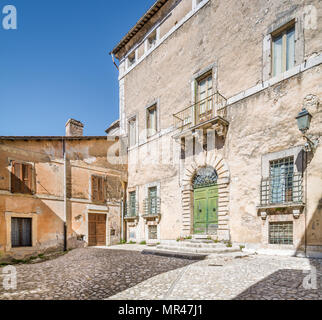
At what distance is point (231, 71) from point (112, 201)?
876 cm

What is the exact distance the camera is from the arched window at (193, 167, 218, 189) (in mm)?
9090

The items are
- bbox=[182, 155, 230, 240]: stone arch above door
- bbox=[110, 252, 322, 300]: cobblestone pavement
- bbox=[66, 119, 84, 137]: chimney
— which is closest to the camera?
bbox=[110, 252, 322, 300]: cobblestone pavement

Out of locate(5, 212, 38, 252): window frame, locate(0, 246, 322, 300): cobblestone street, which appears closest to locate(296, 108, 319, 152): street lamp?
locate(0, 246, 322, 300): cobblestone street

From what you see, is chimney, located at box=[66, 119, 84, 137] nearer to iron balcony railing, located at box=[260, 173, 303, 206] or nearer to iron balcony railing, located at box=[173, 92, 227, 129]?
iron balcony railing, located at box=[173, 92, 227, 129]

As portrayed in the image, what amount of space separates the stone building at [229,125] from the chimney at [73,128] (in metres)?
3.78

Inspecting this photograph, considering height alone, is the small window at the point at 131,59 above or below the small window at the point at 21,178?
above

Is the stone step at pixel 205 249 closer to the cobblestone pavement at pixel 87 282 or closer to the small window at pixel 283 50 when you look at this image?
the cobblestone pavement at pixel 87 282

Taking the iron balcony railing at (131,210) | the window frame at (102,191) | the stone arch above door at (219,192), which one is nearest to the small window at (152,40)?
the stone arch above door at (219,192)

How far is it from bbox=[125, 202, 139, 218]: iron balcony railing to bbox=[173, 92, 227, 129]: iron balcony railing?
4950 mm

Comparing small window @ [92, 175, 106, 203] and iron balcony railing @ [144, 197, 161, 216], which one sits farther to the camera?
small window @ [92, 175, 106, 203]

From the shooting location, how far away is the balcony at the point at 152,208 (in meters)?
11.1

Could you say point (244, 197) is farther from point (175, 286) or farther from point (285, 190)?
point (175, 286)

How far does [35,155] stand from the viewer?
10109 mm

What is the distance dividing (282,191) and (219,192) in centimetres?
225
